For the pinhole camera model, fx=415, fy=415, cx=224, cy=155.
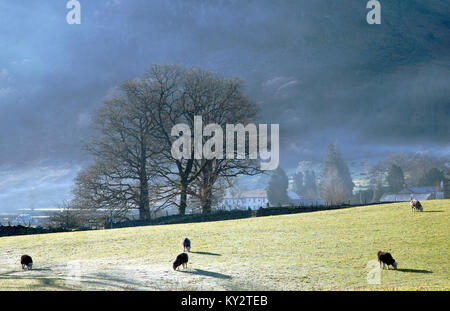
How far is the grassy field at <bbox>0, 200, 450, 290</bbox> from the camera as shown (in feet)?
44.6

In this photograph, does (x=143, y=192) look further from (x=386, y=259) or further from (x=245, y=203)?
(x=245, y=203)

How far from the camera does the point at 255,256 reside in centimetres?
1836

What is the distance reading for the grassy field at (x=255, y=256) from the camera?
1360 centimetres

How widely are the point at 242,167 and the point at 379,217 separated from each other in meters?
18.9

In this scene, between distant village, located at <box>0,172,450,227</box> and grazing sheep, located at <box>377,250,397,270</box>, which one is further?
distant village, located at <box>0,172,450,227</box>

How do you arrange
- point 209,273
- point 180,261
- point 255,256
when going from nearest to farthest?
point 209,273 < point 180,261 < point 255,256

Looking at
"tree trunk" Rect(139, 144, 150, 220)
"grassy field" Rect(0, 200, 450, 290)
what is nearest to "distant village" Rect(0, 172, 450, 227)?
"tree trunk" Rect(139, 144, 150, 220)

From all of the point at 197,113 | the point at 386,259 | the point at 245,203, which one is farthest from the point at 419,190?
the point at 386,259

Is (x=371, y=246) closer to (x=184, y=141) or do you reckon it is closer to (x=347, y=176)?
(x=184, y=141)

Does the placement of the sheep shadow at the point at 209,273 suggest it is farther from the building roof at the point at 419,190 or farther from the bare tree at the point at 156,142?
the building roof at the point at 419,190

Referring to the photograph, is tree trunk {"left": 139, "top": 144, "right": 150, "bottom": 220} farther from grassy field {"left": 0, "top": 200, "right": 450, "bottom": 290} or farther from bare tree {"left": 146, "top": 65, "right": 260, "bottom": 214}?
grassy field {"left": 0, "top": 200, "right": 450, "bottom": 290}

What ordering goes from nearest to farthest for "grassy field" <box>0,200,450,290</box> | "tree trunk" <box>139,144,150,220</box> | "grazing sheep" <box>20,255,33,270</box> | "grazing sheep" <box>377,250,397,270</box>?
"grassy field" <box>0,200,450,290</box> < "grazing sheep" <box>377,250,397,270</box> < "grazing sheep" <box>20,255,33,270</box> < "tree trunk" <box>139,144,150,220</box>
